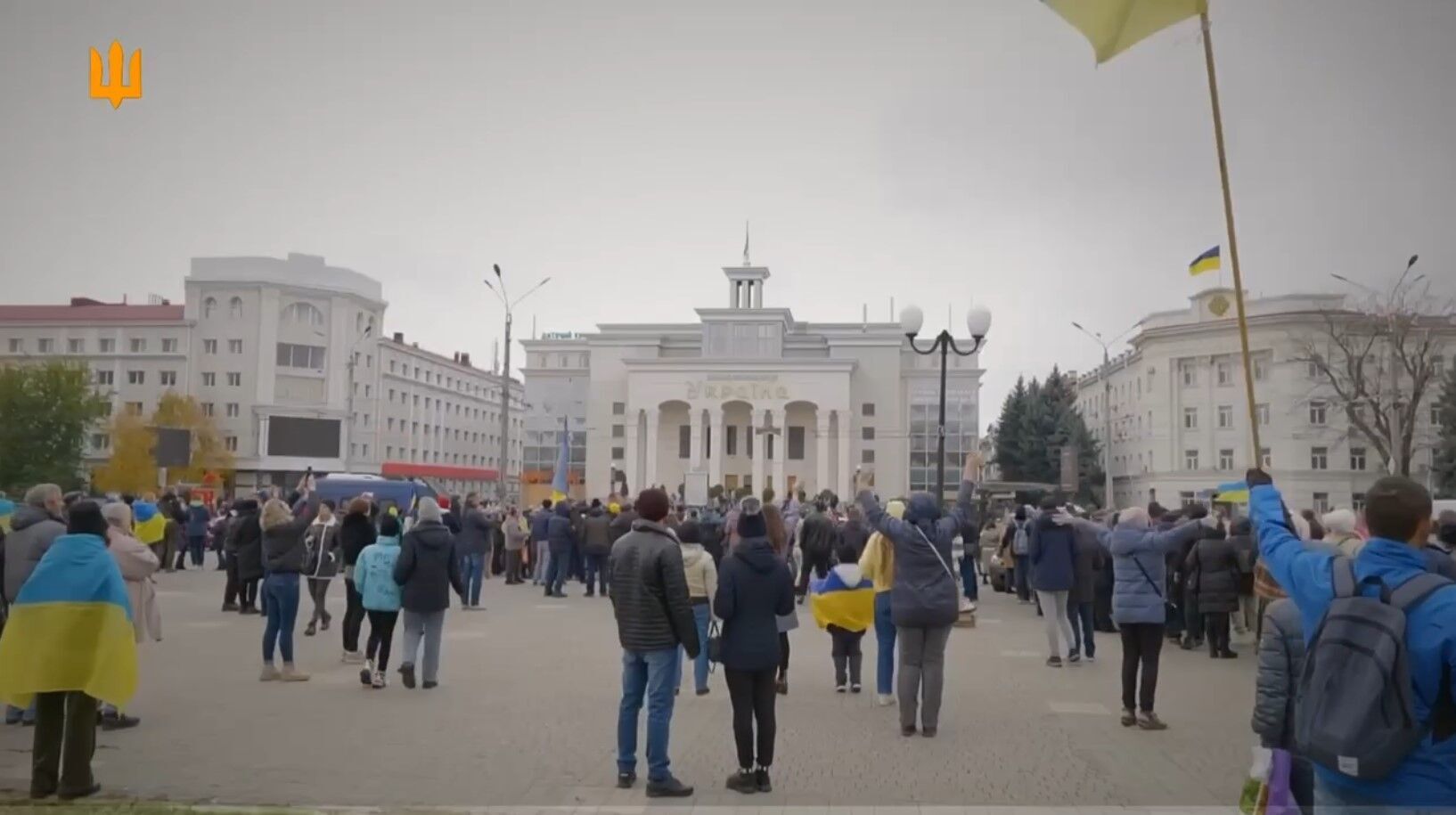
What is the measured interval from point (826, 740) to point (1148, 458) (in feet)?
226

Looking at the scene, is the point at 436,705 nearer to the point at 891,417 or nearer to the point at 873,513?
the point at 873,513

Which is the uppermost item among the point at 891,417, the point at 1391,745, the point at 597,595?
the point at 891,417

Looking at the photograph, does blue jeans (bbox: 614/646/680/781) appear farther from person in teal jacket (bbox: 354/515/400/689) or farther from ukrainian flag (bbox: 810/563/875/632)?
person in teal jacket (bbox: 354/515/400/689)

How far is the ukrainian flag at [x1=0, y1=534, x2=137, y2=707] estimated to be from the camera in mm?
7125

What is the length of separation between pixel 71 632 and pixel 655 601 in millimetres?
3890

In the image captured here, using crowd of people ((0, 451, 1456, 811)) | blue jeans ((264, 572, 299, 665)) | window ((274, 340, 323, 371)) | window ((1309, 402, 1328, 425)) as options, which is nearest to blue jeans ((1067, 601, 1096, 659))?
crowd of people ((0, 451, 1456, 811))

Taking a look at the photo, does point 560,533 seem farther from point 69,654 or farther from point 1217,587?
point 69,654

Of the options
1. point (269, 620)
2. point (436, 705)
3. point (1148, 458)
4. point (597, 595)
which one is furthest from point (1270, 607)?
point (1148, 458)

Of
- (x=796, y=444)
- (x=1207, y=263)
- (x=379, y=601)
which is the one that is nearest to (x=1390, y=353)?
(x=1207, y=263)

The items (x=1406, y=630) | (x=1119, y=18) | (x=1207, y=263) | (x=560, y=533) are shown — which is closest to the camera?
(x=1406, y=630)

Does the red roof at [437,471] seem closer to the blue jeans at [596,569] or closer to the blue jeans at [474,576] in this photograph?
the blue jeans at [596,569]

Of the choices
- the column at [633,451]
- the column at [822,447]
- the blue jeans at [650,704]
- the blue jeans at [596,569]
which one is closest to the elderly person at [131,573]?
the blue jeans at [650,704]

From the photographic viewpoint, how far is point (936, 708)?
9.23 meters

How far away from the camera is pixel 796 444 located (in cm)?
8181
